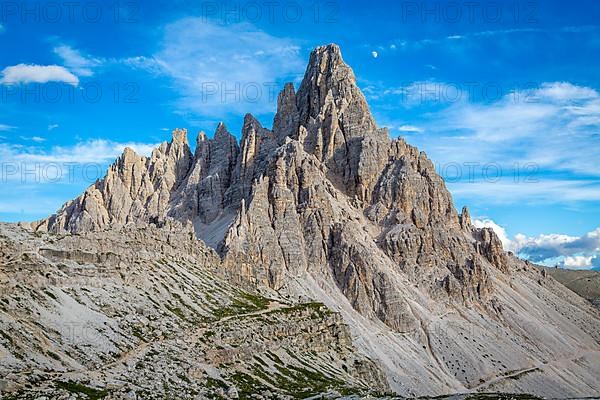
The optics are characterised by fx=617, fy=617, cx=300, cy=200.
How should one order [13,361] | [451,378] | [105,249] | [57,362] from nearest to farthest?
[13,361] → [57,362] → [105,249] → [451,378]

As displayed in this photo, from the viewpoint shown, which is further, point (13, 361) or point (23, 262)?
point (23, 262)

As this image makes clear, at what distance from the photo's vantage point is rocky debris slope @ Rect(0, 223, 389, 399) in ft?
232

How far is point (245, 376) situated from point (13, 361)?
41.1 metres

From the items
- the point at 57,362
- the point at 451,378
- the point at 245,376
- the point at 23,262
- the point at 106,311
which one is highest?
the point at 23,262

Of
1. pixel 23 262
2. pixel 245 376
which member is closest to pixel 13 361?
pixel 23 262

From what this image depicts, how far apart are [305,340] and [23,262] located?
64.3m

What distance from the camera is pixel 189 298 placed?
119 metres

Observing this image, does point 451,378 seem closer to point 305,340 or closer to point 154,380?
point 305,340

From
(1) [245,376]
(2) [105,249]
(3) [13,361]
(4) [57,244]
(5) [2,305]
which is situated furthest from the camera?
(2) [105,249]

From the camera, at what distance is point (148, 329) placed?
94.2 meters

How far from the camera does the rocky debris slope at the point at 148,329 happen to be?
232ft

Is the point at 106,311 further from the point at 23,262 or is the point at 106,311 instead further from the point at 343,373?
the point at 343,373

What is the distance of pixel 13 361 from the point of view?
211 ft

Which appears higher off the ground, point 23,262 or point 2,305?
point 23,262
